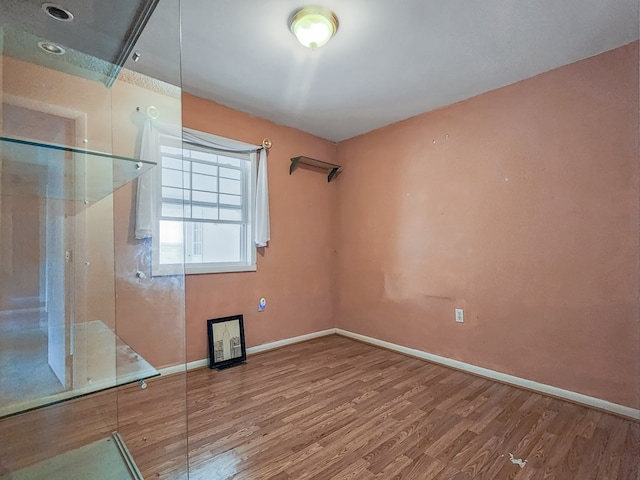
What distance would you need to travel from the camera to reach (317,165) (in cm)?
366

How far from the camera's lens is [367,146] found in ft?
11.7

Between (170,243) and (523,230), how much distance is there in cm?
266

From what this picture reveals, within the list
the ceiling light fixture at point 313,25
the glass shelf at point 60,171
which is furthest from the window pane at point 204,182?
the ceiling light fixture at point 313,25

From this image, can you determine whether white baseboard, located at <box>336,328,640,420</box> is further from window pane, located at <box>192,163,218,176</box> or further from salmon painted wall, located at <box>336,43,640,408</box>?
window pane, located at <box>192,163,218,176</box>

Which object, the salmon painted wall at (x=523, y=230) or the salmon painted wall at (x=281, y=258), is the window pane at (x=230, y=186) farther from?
the salmon painted wall at (x=523, y=230)

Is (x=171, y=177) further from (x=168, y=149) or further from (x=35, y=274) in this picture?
(x=35, y=274)

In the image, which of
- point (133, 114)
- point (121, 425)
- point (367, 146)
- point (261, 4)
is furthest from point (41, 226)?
point (367, 146)

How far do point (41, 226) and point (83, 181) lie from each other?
363 millimetres

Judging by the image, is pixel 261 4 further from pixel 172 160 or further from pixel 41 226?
pixel 41 226

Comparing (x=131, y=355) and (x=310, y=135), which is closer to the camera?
(x=131, y=355)

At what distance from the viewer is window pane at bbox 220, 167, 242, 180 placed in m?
3.05

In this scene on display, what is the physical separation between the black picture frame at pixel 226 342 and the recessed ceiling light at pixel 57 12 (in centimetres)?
224

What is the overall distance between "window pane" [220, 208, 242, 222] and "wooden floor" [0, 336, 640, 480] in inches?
56.0

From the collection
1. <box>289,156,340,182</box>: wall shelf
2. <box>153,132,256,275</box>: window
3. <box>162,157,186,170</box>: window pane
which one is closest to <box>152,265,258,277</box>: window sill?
<box>153,132,256,275</box>: window
